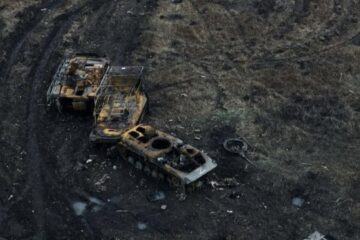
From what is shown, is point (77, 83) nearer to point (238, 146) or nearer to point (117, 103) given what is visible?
point (117, 103)

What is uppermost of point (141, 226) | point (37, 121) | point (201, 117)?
point (201, 117)

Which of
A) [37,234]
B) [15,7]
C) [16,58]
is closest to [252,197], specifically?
[37,234]

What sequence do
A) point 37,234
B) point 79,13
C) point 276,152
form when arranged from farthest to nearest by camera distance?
point 79,13
point 276,152
point 37,234

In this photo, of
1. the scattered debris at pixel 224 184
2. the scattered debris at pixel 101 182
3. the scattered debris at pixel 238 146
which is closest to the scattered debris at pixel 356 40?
the scattered debris at pixel 238 146

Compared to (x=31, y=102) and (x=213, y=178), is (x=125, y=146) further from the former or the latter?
(x=31, y=102)

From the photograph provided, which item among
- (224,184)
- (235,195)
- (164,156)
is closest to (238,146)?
(224,184)

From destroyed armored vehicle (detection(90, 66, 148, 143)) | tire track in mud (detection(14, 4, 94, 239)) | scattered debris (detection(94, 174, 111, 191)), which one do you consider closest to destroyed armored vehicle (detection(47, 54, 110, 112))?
destroyed armored vehicle (detection(90, 66, 148, 143))

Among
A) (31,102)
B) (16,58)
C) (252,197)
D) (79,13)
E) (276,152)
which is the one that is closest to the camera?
(252,197)
